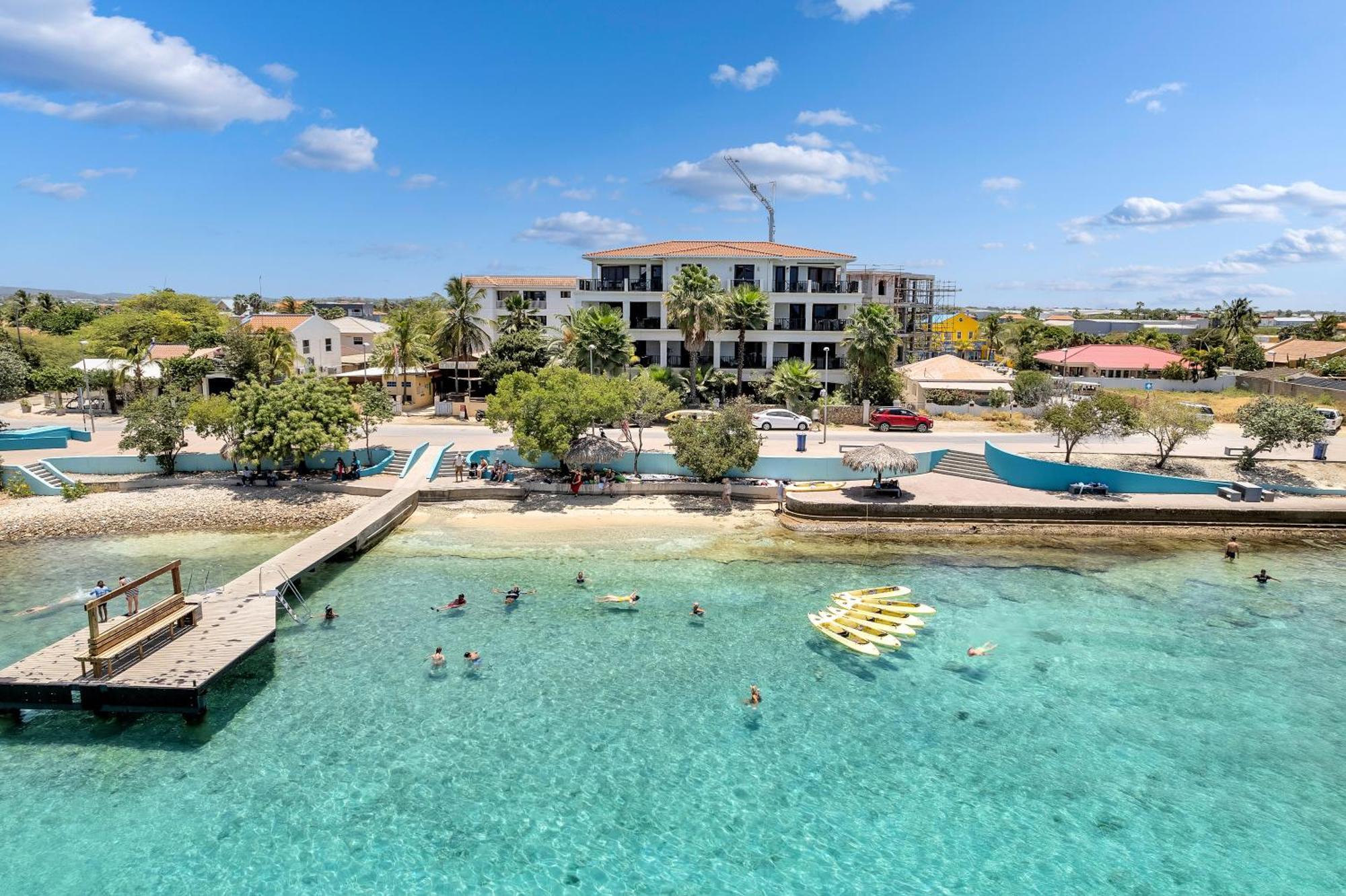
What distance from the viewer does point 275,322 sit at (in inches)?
2586

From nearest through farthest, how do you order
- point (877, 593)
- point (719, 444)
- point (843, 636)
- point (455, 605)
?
point (843, 636) < point (455, 605) < point (877, 593) < point (719, 444)

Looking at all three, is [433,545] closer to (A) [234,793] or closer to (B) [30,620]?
(B) [30,620]

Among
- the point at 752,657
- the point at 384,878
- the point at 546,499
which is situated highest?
the point at 546,499

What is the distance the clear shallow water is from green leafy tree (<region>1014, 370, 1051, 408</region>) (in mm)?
27658

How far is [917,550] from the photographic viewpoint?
30.6m

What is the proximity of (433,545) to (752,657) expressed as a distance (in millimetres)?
14959

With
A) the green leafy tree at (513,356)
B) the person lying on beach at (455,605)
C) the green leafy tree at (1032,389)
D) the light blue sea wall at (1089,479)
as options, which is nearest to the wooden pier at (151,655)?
the person lying on beach at (455,605)

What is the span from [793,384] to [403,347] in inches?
1049

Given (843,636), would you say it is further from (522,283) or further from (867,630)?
(522,283)

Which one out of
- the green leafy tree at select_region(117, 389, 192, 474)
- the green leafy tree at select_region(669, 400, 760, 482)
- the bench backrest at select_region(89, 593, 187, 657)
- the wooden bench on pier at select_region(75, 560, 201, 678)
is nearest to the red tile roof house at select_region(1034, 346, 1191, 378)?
the green leafy tree at select_region(669, 400, 760, 482)

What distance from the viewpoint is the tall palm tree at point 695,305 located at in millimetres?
47000

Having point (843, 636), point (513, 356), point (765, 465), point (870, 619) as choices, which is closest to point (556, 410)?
point (765, 465)

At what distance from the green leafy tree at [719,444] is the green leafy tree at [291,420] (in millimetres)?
16248

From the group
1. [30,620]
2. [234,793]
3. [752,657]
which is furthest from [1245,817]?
[30,620]
